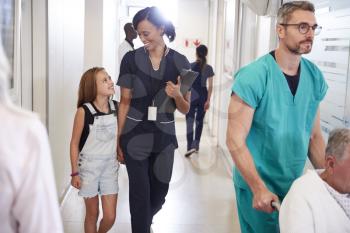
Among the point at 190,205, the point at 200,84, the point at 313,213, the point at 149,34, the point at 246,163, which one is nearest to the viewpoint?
the point at 313,213

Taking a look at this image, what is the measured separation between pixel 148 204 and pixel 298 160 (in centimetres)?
114

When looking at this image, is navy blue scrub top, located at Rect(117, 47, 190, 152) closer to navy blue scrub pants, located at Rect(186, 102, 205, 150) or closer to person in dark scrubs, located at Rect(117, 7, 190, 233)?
person in dark scrubs, located at Rect(117, 7, 190, 233)

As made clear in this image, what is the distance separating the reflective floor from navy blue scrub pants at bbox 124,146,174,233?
0.69 meters

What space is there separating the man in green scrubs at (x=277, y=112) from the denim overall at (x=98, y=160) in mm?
1007

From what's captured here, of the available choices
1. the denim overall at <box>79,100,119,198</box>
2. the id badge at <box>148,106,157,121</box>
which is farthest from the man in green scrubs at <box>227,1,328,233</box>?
the denim overall at <box>79,100,119,198</box>

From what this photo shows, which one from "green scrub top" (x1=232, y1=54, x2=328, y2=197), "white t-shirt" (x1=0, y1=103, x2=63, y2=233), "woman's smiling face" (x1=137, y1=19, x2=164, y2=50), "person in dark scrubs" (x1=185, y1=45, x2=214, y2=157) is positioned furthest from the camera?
"person in dark scrubs" (x1=185, y1=45, x2=214, y2=157)

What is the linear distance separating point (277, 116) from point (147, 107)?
101 centimetres

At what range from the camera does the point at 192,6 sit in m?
9.24

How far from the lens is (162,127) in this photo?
2707 millimetres

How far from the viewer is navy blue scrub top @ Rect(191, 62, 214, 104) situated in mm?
6027

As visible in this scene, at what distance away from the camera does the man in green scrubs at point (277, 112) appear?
1792 mm

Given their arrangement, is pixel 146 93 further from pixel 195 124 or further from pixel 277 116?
pixel 195 124

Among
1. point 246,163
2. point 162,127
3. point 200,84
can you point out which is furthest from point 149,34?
point 200,84

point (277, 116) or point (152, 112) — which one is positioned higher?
point (277, 116)
